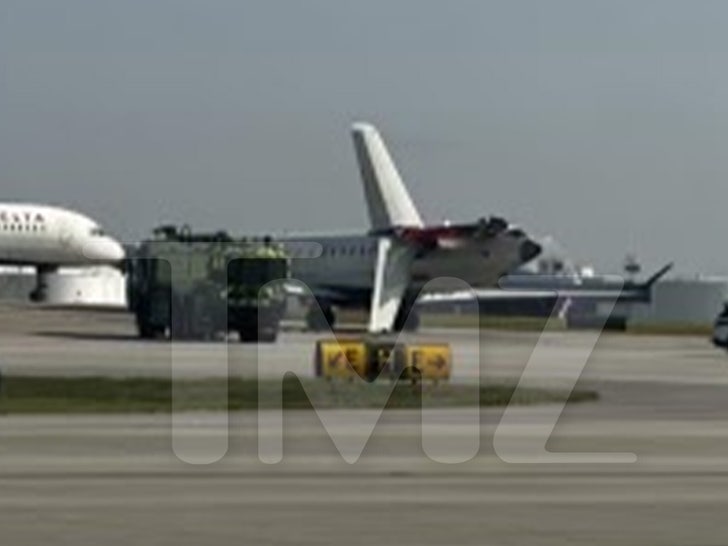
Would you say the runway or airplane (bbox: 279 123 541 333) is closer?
the runway

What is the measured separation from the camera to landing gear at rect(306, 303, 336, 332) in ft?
355

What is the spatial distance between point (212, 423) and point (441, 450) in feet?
27.0

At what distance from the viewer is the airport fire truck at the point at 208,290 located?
8819cm

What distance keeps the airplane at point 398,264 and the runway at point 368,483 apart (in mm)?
54150

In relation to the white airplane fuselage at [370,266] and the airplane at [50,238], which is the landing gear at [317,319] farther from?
the airplane at [50,238]

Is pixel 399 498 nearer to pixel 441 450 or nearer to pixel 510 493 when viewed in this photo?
pixel 510 493

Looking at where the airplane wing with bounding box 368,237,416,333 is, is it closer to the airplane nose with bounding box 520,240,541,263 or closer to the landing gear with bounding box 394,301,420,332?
the landing gear with bounding box 394,301,420,332

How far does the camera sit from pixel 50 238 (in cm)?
13100

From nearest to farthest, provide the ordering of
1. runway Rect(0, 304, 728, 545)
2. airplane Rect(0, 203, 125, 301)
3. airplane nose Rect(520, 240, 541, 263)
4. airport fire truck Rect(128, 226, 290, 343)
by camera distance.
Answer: runway Rect(0, 304, 728, 545) → airport fire truck Rect(128, 226, 290, 343) → airplane nose Rect(520, 240, 541, 263) → airplane Rect(0, 203, 125, 301)

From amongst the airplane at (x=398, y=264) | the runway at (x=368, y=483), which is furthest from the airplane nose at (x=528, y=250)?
the runway at (x=368, y=483)

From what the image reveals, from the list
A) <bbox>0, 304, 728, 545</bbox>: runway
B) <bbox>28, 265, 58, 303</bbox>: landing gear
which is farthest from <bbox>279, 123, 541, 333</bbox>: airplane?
<bbox>0, 304, 728, 545</bbox>: runway

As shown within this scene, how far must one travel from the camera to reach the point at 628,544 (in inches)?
866

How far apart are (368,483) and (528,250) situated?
3202 inches

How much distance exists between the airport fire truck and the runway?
3564cm
